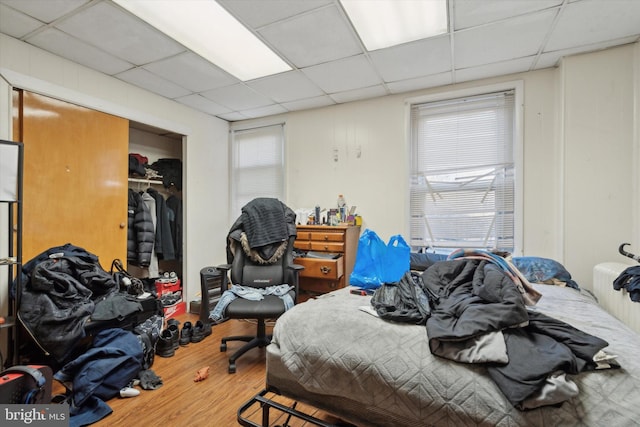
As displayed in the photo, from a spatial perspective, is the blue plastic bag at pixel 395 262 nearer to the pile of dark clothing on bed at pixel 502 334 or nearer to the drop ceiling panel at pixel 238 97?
the pile of dark clothing on bed at pixel 502 334

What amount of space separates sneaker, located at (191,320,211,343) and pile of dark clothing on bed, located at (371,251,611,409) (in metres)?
1.94

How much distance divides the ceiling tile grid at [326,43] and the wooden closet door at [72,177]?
0.50 meters

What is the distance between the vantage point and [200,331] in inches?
107

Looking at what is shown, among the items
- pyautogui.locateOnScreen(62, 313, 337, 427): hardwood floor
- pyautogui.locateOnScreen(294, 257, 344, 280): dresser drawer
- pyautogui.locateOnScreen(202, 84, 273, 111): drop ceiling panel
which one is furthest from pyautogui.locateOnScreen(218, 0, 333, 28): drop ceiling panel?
pyautogui.locateOnScreen(62, 313, 337, 427): hardwood floor

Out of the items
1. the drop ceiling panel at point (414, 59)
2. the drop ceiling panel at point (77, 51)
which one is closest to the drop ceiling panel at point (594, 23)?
the drop ceiling panel at point (414, 59)

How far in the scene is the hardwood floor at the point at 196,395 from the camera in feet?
5.27

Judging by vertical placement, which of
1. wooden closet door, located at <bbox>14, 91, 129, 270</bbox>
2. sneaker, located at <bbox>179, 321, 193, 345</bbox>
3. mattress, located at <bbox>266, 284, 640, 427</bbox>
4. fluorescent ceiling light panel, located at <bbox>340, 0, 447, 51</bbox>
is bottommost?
sneaker, located at <bbox>179, 321, 193, 345</bbox>

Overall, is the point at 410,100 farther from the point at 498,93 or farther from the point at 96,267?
the point at 96,267

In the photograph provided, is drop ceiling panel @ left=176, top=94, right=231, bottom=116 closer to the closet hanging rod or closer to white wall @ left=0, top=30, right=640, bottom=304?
white wall @ left=0, top=30, right=640, bottom=304

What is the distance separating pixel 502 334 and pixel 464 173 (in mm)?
2269

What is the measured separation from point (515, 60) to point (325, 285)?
2755 millimetres

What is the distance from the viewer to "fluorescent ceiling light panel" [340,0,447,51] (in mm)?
1902

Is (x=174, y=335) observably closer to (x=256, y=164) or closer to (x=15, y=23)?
(x=256, y=164)

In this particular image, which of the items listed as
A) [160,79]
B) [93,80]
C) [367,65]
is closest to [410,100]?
[367,65]
